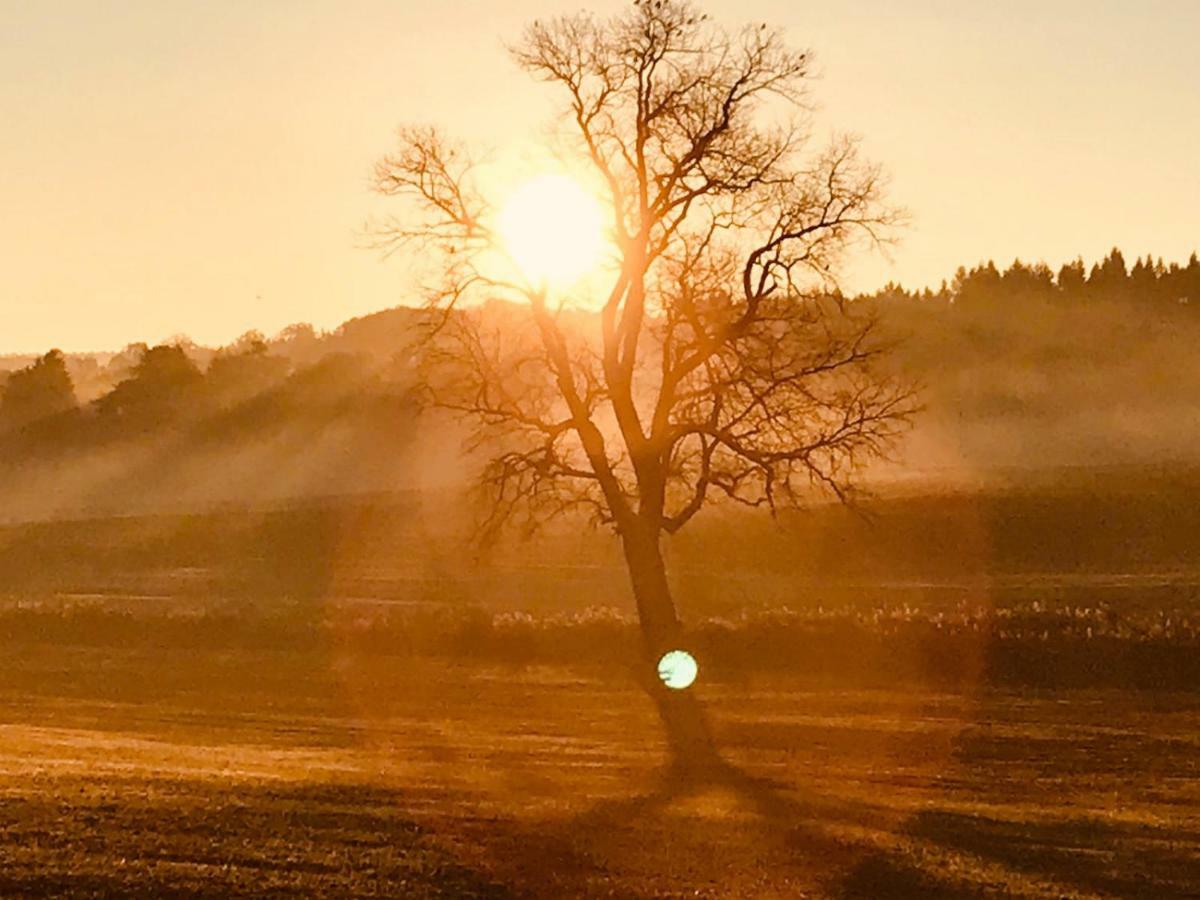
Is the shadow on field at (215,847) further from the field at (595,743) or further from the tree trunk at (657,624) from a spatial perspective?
the tree trunk at (657,624)

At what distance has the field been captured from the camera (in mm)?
15664

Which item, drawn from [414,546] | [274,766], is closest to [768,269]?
[274,766]

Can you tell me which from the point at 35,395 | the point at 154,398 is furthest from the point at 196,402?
the point at 35,395

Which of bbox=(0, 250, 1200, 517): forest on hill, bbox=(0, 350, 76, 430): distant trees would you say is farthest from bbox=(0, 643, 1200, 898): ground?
bbox=(0, 350, 76, 430): distant trees

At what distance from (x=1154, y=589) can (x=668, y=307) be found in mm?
30191

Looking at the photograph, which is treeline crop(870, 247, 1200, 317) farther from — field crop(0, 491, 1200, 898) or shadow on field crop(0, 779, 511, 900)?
shadow on field crop(0, 779, 511, 900)

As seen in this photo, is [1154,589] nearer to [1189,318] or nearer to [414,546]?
[414,546]

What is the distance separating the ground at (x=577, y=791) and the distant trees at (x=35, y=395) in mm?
81566

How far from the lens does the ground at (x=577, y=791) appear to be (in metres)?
15.3

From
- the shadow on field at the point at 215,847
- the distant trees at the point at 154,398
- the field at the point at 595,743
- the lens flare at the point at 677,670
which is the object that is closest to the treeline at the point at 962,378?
the distant trees at the point at 154,398

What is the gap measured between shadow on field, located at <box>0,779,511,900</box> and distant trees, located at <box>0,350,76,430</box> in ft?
324

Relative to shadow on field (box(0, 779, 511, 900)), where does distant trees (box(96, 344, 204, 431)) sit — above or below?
above

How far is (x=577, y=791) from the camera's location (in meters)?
21.1

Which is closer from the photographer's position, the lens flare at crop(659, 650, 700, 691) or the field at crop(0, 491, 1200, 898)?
the field at crop(0, 491, 1200, 898)
